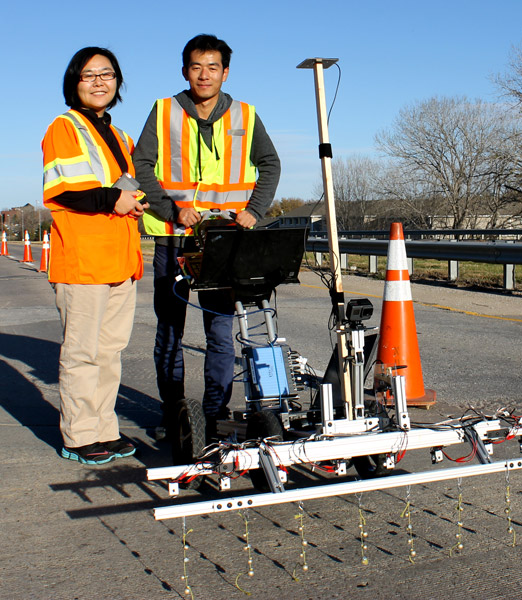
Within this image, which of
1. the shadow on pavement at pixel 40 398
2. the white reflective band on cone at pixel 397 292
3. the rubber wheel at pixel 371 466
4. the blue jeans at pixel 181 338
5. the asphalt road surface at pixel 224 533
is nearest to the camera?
the asphalt road surface at pixel 224 533

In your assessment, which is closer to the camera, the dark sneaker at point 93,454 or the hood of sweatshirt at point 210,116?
the dark sneaker at point 93,454

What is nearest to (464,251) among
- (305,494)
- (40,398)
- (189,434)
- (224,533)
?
(40,398)

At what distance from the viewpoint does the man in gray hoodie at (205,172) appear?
4531 mm

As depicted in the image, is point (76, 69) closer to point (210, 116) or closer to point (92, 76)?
point (92, 76)

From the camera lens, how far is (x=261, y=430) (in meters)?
3.54

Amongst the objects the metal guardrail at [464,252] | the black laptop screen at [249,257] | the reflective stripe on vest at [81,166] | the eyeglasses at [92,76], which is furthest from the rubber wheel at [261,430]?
the metal guardrail at [464,252]

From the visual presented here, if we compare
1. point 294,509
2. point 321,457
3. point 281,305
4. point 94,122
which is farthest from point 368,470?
point 281,305

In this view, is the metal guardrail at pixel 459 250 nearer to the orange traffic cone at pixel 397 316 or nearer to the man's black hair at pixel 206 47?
the orange traffic cone at pixel 397 316

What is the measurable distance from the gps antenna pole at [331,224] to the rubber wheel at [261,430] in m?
0.38

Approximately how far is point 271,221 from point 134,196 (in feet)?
2.98

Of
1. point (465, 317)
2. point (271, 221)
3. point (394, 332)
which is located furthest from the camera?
point (465, 317)

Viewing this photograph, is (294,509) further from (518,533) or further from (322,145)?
(322,145)

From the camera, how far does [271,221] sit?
4723mm

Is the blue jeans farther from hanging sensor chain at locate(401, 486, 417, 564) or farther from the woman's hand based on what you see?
hanging sensor chain at locate(401, 486, 417, 564)
